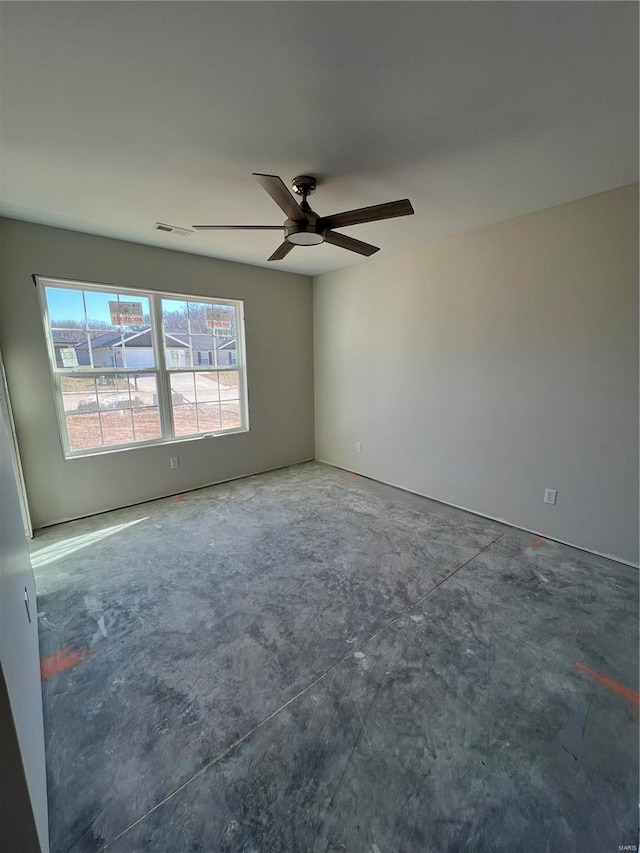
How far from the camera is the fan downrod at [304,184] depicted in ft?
6.86

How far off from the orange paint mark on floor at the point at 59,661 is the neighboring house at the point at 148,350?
2400 mm

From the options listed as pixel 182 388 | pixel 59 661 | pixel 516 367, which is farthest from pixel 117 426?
pixel 516 367

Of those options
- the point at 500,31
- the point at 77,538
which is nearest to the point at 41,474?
the point at 77,538

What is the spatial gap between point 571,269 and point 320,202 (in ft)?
6.18

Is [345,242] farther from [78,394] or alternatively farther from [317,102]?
[78,394]

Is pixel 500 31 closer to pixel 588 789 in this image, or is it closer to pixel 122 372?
pixel 588 789

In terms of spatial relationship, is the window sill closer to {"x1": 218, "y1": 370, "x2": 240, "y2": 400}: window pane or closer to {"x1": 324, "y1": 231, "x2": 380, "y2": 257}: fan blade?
{"x1": 218, "y1": 370, "x2": 240, "y2": 400}: window pane

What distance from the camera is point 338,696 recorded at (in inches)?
59.8

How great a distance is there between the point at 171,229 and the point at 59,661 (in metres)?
3.10

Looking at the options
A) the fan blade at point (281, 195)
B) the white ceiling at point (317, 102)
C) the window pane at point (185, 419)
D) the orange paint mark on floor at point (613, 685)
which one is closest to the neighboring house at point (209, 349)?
the window pane at point (185, 419)

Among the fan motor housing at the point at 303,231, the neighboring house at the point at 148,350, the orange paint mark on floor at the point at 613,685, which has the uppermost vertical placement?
the fan motor housing at the point at 303,231

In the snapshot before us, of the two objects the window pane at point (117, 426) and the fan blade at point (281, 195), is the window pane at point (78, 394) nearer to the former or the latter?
the window pane at point (117, 426)

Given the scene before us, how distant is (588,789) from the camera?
1195 mm

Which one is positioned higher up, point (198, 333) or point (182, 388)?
point (198, 333)
